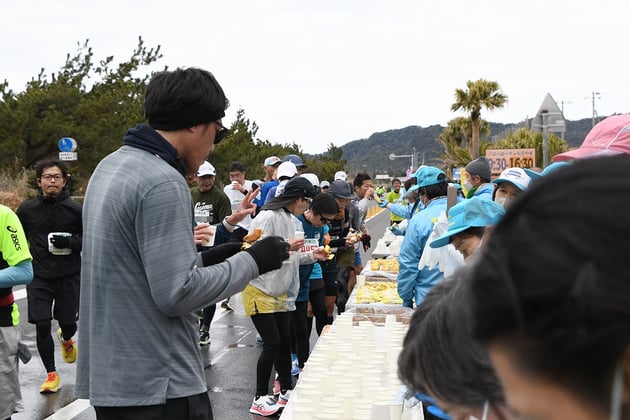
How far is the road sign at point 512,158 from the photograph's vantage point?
48.8ft

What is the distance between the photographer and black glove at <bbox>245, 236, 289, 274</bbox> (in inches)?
98.3

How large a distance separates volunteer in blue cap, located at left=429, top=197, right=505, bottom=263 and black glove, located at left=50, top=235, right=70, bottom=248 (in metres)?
4.01

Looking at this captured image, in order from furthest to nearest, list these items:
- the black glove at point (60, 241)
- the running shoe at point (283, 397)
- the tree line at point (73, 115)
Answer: the tree line at point (73, 115)
the black glove at point (60, 241)
the running shoe at point (283, 397)

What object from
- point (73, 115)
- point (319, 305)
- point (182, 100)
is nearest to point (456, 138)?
point (73, 115)

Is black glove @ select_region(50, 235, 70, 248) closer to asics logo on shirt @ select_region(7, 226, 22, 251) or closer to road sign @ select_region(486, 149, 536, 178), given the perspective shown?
asics logo on shirt @ select_region(7, 226, 22, 251)

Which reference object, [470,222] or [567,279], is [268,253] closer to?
[470,222]

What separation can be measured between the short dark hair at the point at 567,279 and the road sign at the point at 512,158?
560 inches

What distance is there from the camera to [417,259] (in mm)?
5336

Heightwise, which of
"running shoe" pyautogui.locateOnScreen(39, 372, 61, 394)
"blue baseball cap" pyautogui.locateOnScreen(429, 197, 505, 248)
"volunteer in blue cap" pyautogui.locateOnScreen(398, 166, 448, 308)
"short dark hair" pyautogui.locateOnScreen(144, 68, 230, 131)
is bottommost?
"running shoe" pyautogui.locateOnScreen(39, 372, 61, 394)

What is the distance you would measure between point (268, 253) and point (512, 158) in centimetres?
1335

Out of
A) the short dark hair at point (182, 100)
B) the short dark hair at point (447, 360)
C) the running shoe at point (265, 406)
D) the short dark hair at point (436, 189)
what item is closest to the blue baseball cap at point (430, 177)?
the short dark hair at point (436, 189)

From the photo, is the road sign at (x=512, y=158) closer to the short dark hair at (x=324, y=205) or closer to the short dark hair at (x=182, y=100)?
the short dark hair at (x=324, y=205)

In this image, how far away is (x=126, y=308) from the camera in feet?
7.51

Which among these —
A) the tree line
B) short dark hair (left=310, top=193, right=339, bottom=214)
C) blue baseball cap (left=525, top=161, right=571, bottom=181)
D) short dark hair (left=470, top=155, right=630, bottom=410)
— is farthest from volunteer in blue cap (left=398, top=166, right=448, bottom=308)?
the tree line
